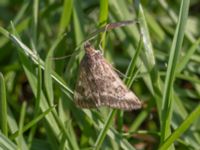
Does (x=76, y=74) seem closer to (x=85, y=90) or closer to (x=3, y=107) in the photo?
(x=85, y=90)

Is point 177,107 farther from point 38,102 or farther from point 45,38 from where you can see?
point 45,38

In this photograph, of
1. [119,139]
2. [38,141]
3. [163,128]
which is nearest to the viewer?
[163,128]

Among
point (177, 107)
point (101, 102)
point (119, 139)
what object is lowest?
point (177, 107)

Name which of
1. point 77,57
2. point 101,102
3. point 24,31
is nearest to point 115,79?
point 101,102

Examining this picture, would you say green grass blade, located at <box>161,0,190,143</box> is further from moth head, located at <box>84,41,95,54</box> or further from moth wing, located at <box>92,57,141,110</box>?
moth head, located at <box>84,41,95,54</box>

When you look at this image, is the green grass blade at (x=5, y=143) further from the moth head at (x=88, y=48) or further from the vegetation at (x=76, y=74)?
the moth head at (x=88, y=48)

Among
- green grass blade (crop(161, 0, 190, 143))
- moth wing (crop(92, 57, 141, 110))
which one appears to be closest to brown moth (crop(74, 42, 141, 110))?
moth wing (crop(92, 57, 141, 110))
